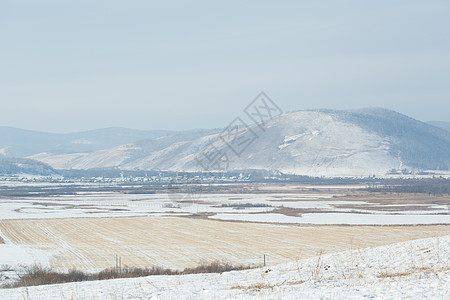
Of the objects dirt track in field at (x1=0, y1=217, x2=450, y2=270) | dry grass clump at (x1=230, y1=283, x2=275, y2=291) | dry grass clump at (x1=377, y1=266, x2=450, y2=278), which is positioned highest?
dry grass clump at (x1=377, y1=266, x2=450, y2=278)

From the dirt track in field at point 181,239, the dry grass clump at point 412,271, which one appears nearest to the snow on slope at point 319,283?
the dry grass clump at point 412,271

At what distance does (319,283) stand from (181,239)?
34.5 meters

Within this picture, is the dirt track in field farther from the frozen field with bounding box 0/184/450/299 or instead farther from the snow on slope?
the snow on slope

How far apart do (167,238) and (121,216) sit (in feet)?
86.4

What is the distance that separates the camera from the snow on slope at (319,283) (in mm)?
11750

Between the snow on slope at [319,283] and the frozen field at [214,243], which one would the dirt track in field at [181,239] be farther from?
the snow on slope at [319,283]

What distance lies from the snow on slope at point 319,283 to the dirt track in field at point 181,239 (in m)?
14.4

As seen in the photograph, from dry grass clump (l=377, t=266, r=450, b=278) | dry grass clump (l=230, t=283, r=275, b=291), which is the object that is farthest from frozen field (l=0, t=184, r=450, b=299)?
dry grass clump (l=377, t=266, r=450, b=278)

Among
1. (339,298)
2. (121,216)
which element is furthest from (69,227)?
(339,298)

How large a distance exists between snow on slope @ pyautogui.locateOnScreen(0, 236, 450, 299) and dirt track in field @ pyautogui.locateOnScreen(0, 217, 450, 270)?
14442 mm

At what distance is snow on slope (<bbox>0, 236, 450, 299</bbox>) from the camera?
38.5 feet

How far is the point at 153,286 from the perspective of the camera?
15555 millimetres

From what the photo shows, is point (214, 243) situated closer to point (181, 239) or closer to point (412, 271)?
point (181, 239)

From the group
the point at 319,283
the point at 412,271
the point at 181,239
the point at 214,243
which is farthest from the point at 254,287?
the point at 181,239
